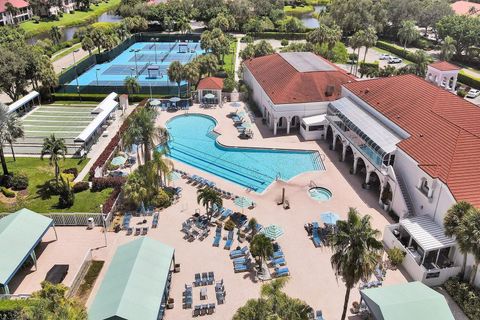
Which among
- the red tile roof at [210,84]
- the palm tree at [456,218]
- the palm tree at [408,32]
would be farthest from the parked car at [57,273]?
the palm tree at [408,32]

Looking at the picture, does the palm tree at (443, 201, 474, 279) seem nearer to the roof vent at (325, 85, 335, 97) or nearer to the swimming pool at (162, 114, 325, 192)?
the swimming pool at (162, 114, 325, 192)

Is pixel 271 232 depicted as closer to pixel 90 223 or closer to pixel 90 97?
pixel 90 223

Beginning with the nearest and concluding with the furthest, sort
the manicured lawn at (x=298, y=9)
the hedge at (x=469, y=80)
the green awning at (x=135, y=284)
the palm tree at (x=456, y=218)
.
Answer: the green awning at (x=135, y=284)
the palm tree at (x=456, y=218)
the hedge at (x=469, y=80)
the manicured lawn at (x=298, y=9)

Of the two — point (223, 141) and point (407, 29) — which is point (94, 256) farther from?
point (407, 29)

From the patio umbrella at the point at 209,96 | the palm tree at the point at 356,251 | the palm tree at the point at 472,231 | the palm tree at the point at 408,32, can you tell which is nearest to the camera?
the palm tree at the point at 356,251

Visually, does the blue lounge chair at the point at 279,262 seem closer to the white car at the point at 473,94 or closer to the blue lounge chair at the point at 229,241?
the blue lounge chair at the point at 229,241

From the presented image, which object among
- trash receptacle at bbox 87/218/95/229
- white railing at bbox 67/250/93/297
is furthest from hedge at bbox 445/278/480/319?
trash receptacle at bbox 87/218/95/229
